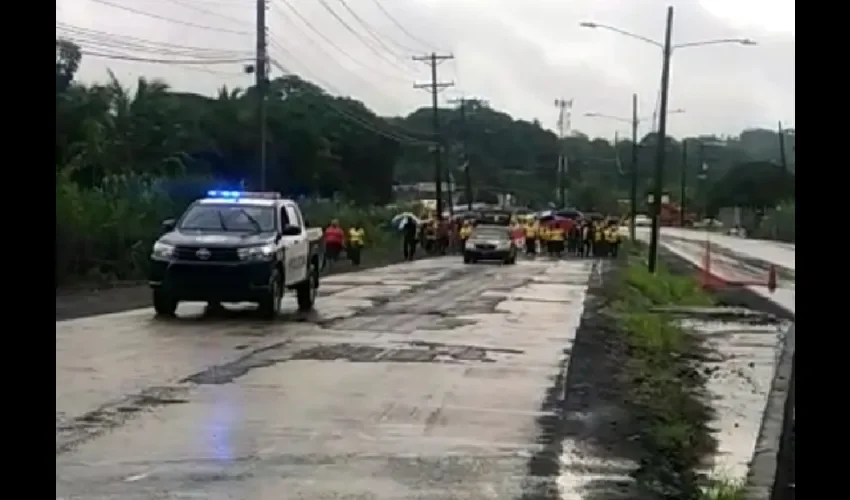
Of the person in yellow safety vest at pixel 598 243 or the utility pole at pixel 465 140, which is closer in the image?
the person in yellow safety vest at pixel 598 243

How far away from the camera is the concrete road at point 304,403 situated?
967 centimetres

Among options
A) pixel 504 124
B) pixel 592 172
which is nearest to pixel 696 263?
pixel 504 124

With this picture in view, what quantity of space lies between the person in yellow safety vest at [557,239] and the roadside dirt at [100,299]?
114ft

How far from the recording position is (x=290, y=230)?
24.2 meters

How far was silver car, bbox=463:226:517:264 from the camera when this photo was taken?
182 ft

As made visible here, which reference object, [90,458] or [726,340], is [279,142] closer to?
[726,340]

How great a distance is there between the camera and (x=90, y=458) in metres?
10.3

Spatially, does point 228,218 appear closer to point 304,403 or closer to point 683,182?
point 304,403

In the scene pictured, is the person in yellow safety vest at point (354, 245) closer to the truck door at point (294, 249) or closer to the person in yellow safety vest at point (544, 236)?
the person in yellow safety vest at point (544, 236)

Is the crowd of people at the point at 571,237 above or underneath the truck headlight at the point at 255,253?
underneath

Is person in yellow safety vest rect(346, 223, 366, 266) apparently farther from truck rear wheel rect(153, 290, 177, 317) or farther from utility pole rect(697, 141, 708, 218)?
utility pole rect(697, 141, 708, 218)

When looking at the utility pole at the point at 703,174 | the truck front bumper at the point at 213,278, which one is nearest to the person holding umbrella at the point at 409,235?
the utility pole at the point at 703,174

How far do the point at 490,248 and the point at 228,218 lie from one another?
32.1 m

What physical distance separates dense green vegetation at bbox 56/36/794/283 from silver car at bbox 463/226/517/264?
5489 mm
